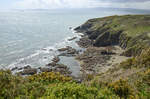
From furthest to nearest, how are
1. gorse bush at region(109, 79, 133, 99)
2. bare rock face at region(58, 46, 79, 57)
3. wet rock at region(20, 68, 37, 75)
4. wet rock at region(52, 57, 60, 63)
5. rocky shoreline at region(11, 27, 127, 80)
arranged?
bare rock face at region(58, 46, 79, 57), wet rock at region(52, 57, 60, 63), rocky shoreline at region(11, 27, 127, 80), wet rock at region(20, 68, 37, 75), gorse bush at region(109, 79, 133, 99)

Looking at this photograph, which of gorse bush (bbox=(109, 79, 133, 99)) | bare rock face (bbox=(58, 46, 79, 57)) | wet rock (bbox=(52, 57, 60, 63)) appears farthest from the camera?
bare rock face (bbox=(58, 46, 79, 57))

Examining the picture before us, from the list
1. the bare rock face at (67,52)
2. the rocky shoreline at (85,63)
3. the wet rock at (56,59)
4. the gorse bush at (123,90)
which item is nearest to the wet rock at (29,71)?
the rocky shoreline at (85,63)

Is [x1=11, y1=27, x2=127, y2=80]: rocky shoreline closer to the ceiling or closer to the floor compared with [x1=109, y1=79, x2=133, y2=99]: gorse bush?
closer to the floor

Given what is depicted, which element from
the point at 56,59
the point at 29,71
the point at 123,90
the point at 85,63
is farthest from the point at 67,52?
the point at 123,90

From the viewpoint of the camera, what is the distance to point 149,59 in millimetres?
22047

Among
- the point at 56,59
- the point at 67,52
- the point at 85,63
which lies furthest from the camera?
the point at 67,52

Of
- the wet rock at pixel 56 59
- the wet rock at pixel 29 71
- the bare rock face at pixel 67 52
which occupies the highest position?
the bare rock face at pixel 67 52

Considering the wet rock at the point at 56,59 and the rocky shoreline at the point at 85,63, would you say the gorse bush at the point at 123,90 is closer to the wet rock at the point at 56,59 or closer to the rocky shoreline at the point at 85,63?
the rocky shoreline at the point at 85,63

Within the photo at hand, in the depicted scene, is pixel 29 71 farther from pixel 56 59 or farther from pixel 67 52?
pixel 67 52

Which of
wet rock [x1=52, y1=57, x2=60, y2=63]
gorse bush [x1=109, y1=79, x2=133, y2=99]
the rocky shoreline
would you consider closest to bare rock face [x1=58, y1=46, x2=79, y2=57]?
the rocky shoreline

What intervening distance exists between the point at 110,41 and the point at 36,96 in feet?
199

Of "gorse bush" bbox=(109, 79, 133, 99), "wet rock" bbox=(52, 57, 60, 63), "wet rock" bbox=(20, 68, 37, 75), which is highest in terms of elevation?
"gorse bush" bbox=(109, 79, 133, 99)

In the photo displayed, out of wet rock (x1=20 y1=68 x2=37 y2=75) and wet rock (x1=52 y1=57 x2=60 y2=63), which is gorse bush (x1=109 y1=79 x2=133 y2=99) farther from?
wet rock (x1=52 y1=57 x2=60 y2=63)

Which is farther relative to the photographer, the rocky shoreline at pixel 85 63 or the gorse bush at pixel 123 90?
the rocky shoreline at pixel 85 63
